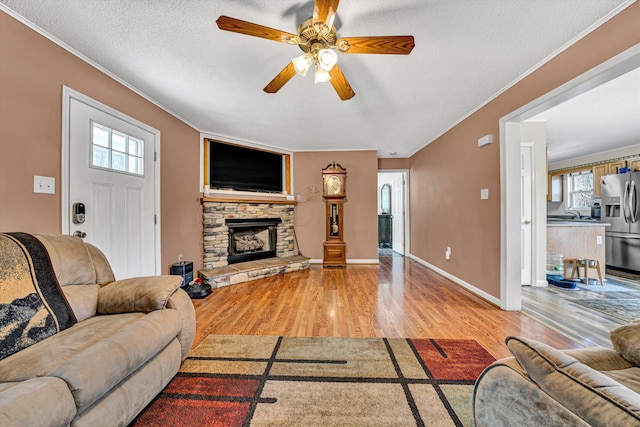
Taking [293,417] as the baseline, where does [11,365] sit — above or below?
above

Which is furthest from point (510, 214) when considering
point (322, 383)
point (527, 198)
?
point (322, 383)

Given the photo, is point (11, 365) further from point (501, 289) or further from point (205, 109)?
point (501, 289)

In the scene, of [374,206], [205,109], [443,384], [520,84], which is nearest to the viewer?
[443,384]

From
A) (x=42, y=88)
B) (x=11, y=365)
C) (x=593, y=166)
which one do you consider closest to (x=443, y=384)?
(x=11, y=365)

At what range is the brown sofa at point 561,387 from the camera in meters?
0.53

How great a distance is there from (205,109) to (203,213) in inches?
60.3

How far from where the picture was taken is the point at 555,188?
606cm

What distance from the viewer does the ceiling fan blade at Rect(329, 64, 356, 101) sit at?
1.85 metres

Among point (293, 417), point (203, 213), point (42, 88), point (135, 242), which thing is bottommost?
point (293, 417)

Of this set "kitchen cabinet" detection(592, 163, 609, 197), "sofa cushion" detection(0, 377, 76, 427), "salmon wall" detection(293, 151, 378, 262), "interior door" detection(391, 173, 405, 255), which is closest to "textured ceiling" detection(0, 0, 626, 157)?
"salmon wall" detection(293, 151, 378, 262)

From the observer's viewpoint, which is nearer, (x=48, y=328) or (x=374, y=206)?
(x=48, y=328)

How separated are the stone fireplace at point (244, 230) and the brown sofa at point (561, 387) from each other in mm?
3661

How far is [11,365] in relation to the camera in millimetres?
942

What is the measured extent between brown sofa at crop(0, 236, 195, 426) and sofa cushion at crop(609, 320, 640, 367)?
2026 millimetres
